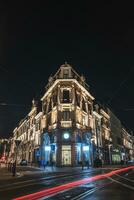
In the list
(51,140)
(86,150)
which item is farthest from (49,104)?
(86,150)

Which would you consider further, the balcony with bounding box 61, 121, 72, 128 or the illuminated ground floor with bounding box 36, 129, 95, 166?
the balcony with bounding box 61, 121, 72, 128

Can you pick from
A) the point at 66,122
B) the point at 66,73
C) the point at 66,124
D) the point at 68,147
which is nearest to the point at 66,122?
the point at 66,122

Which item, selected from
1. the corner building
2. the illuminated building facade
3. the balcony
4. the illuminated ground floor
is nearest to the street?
the illuminated ground floor

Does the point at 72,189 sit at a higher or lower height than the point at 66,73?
lower

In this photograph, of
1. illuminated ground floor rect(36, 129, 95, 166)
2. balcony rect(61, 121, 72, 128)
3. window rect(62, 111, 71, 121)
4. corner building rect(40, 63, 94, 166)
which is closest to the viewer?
illuminated ground floor rect(36, 129, 95, 166)

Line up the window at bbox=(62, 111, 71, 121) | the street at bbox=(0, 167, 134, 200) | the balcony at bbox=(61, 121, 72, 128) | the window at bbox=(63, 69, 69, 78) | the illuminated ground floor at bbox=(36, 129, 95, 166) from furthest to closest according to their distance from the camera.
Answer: the window at bbox=(63, 69, 69, 78)
the window at bbox=(62, 111, 71, 121)
the balcony at bbox=(61, 121, 72, 128)
the illuminated ground floor at bbox=(36, 129, 95, 166)
the street at bbox=(0, 167, 134, 200)

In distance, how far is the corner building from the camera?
44006 mm

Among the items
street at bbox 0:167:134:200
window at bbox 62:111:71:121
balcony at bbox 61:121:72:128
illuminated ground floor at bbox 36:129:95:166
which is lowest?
street at bbox 0:167:134:200

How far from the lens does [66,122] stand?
45.9m

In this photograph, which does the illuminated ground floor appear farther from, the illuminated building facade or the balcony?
the balcony

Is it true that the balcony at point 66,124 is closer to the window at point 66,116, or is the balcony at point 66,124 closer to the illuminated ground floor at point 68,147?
the window at point 66,116

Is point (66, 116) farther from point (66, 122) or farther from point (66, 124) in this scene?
point (66, 124)

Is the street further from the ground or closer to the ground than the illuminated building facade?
closer to the ground

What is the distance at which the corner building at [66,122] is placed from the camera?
144ft
